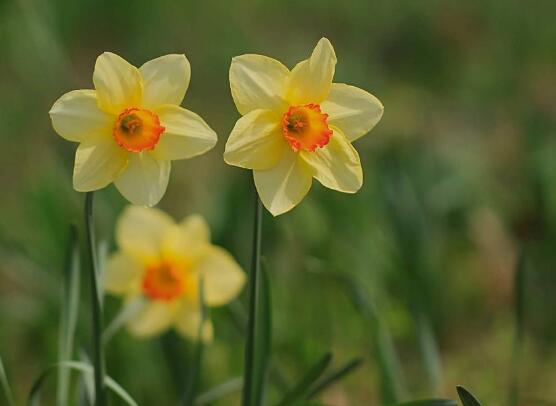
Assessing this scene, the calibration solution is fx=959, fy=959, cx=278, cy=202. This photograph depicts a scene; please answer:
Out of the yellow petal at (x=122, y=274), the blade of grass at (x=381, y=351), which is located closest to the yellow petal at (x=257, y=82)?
the blade of grass at (x=381, y=351)

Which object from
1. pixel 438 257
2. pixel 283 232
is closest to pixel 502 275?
pixel 438 257

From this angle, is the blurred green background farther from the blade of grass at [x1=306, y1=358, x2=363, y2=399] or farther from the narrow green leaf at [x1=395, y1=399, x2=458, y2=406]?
the narrow green leaf at [x1=395, y1=399, x2=458, y2=406]

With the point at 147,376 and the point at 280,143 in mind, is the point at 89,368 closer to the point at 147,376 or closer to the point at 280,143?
the point at 280,143

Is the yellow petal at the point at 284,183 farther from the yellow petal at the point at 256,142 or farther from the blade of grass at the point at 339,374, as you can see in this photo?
the blade of grass at the point at 339,374

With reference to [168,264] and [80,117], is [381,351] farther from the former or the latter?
[80,117]

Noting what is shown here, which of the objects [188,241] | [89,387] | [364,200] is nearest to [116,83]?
[89,387]
